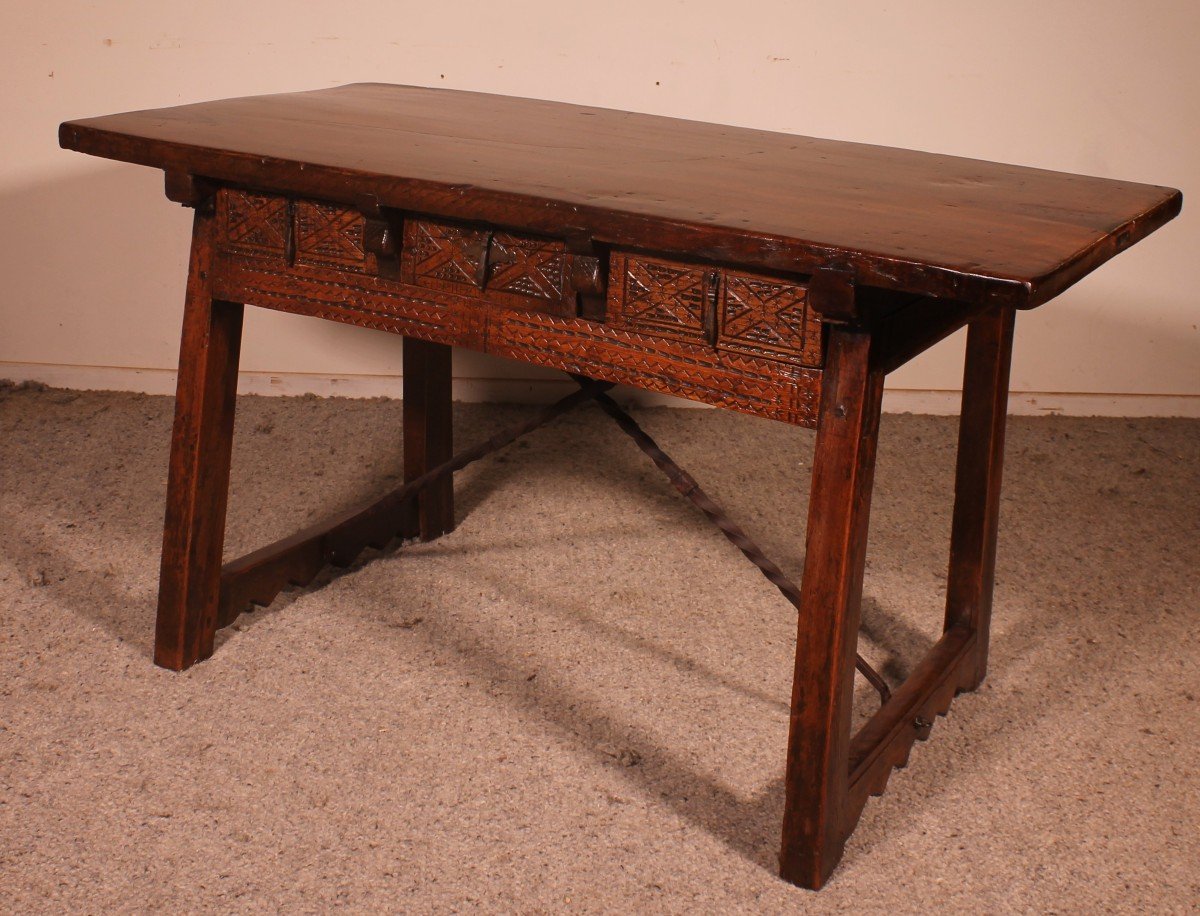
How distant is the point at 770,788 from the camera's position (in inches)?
86.4

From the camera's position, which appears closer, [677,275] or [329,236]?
[677,275]

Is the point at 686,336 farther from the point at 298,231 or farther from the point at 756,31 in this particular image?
the point at 756,31

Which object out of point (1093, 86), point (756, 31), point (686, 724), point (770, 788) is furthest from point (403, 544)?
point (1093, 86)

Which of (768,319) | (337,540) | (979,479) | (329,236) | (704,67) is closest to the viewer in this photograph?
(768,319)

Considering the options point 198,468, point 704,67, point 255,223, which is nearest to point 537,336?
point 255,223

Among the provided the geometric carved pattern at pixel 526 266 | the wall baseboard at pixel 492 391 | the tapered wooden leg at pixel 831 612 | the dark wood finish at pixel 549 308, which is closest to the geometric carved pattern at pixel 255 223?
the dark wood finish at pixel 549 308

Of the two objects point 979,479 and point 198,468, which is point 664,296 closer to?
point 979,479

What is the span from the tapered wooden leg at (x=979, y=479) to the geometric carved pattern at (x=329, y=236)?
96 centimetres

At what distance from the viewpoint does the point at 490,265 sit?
1.98 metres

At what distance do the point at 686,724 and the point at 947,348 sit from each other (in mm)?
1945

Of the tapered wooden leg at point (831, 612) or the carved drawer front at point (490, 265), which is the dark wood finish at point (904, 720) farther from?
the carved drawer front at point (490, 265)

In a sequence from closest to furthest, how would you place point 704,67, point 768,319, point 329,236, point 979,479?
point 768,319
point 329,236
point 979,479
point 704,67

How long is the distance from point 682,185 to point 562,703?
3.09 feet

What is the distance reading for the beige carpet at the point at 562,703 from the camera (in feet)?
6.49
